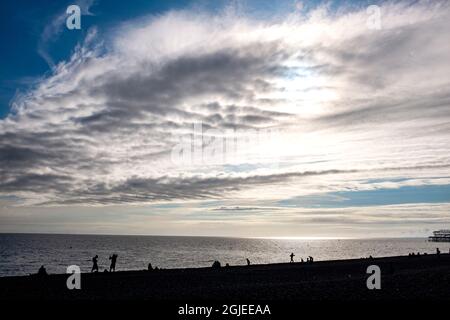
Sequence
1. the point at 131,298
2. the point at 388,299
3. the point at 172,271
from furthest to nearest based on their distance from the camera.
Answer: the point at 172,271
the point at 131,298
the point at 388,299

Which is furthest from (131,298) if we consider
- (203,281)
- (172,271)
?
(172,271)
